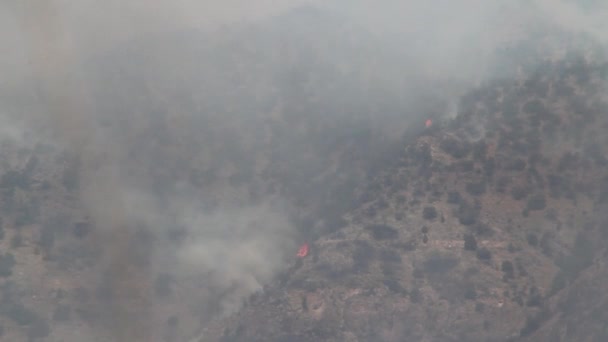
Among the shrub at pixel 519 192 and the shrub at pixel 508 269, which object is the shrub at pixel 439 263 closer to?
the shrub at pixel 508 269

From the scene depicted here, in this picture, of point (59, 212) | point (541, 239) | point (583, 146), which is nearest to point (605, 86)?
point (583, 146)

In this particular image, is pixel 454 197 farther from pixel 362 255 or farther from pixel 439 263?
pixel 362 255

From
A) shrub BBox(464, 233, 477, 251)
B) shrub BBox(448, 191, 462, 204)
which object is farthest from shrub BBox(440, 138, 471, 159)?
shrub BBox(464, 233, 477, 251)

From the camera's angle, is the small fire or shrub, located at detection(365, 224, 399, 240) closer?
shrub, located at detection(365, 224, 399, 240)

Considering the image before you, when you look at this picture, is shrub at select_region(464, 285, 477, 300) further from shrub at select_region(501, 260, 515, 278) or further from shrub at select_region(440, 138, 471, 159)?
shrub at select_region(440, 138, 471, 159)

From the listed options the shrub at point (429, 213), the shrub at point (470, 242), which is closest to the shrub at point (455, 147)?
the shrub at point (429, 213)

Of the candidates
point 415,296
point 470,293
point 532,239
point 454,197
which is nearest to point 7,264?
point 415,296

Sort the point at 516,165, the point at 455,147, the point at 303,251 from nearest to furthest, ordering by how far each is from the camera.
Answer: the point at 516,165 → the point at 455,147 → the point at 303,251

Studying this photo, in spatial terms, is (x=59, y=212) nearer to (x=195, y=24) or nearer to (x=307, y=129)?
(x=307, y=129)
